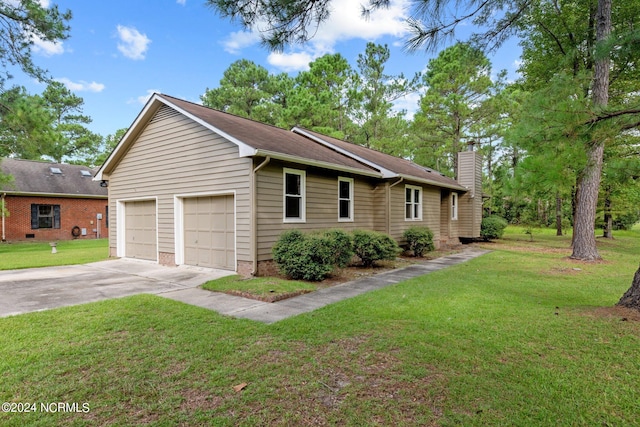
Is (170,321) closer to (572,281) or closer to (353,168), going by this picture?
(353,168)

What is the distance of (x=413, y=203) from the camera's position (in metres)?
13.6

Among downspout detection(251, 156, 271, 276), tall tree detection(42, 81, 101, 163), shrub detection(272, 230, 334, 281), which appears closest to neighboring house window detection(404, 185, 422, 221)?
shrub detection(272, 230, 334, 281)

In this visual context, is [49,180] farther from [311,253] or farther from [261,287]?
[311,253]

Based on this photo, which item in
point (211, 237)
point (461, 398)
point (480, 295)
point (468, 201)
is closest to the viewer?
point (461, 398)

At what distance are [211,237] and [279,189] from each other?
96.0 inches

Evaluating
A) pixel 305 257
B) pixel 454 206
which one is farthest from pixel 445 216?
pixel 305 257

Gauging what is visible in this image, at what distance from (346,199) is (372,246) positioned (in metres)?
2.18

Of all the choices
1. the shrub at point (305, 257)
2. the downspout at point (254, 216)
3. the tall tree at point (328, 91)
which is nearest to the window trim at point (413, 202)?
the shrub at point (305, 257)

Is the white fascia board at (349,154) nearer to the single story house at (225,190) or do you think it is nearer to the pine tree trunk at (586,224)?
the single story house at (225,190)

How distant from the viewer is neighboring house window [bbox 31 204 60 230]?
18406mm

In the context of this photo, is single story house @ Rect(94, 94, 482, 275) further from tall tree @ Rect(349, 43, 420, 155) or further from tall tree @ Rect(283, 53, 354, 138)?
tall tree @ Rect(349, 43, 420, 155)

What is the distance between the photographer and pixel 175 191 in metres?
9.67

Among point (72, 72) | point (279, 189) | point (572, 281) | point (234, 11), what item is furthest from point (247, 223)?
point (72, 72)

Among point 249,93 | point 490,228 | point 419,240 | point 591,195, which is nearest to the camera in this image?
point 591,195
